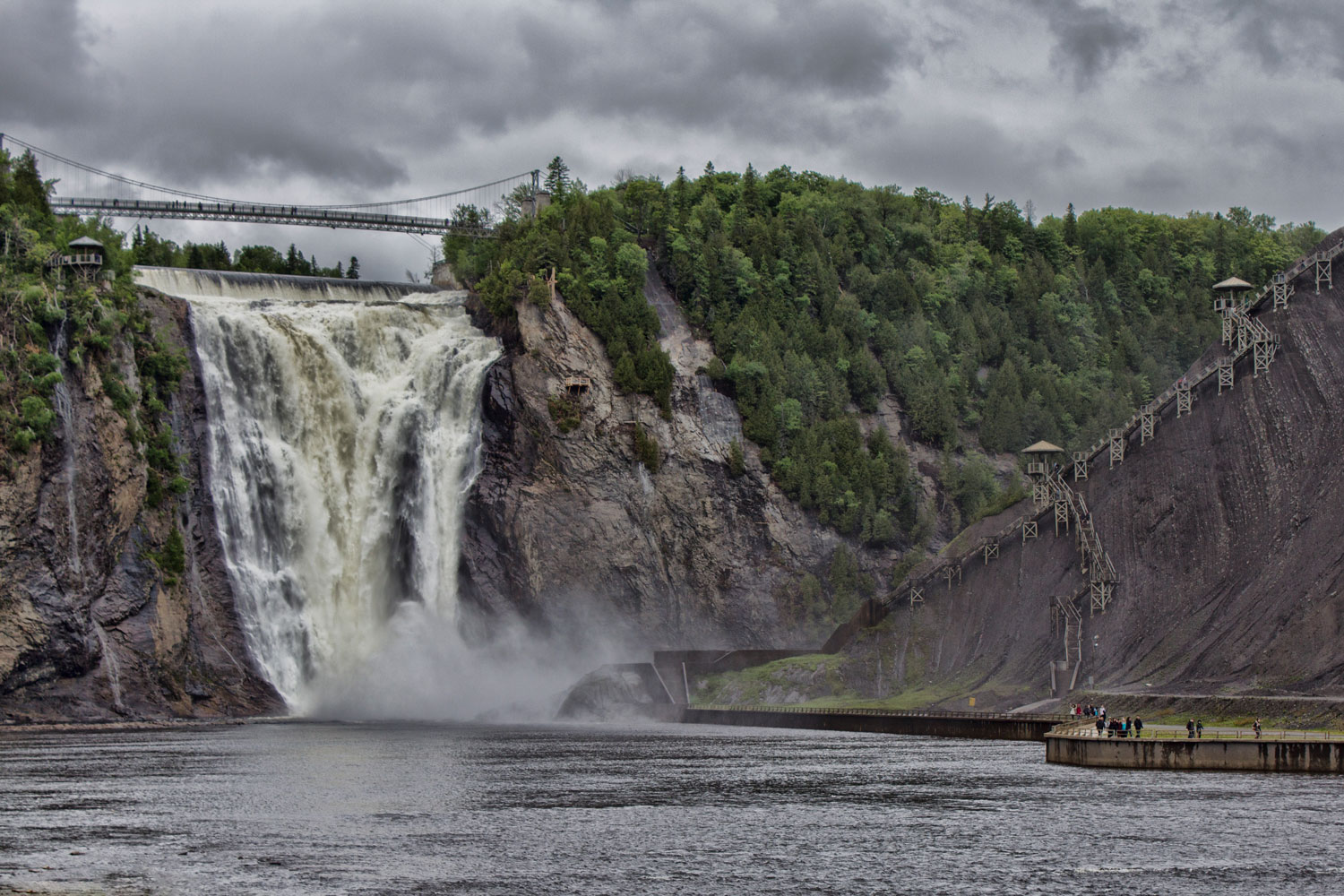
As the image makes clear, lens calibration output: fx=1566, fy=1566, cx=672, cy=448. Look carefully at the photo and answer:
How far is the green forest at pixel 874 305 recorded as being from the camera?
136 metres

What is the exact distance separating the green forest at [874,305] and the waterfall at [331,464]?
37.9ft

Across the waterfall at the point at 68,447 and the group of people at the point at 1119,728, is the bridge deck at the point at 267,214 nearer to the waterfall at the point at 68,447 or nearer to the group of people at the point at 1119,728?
the waterfall at the point at 68,447

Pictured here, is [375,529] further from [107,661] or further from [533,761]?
[533,761]

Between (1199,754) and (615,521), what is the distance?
66.2 m

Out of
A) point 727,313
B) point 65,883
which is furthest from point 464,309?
point 65,883

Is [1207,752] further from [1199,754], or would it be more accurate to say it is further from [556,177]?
[556,177]

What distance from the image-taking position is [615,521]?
414 ft

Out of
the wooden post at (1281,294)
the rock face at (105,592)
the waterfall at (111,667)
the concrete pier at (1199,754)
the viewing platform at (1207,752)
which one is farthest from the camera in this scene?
the wooden post at (1281,294)

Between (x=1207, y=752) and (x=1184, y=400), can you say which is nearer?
(x=1207, y=752)

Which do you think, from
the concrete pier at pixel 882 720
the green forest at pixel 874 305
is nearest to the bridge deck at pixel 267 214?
the green forest at pixel 874 305

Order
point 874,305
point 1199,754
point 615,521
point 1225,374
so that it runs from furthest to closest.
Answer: point 874,305 < point 615,521 < point 1225,374 < point 1199,754

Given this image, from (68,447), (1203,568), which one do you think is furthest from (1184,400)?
(68,447)

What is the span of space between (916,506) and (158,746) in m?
75.8

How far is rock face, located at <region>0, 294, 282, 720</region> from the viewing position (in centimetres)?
9569
